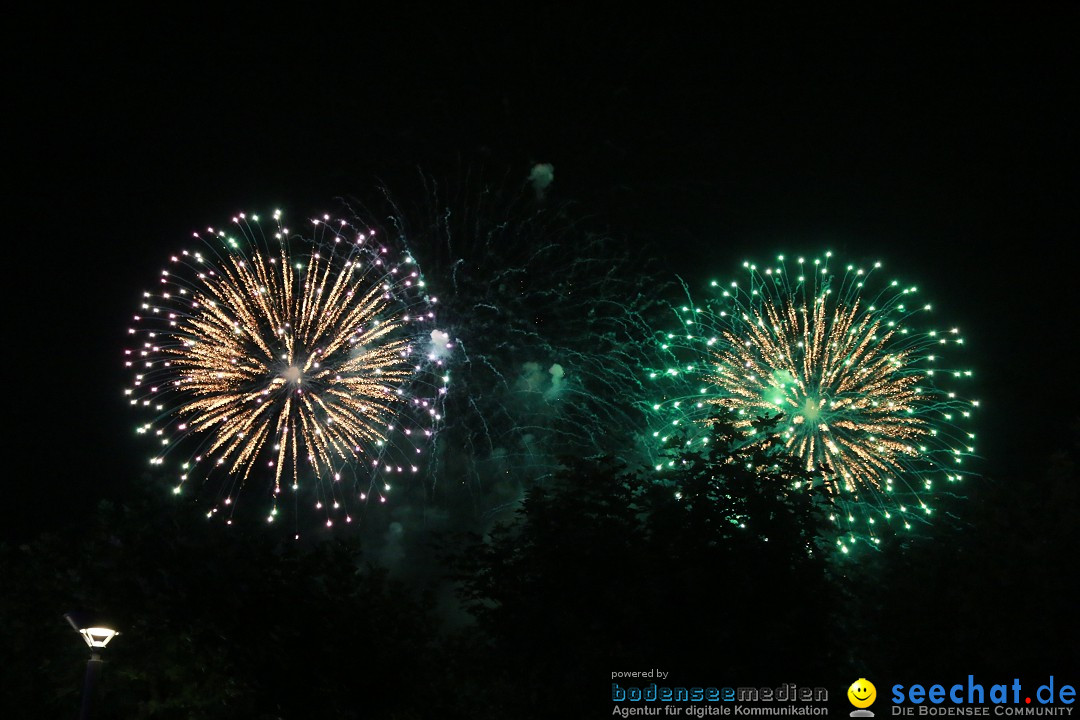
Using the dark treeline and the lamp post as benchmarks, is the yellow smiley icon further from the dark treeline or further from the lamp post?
the lamp post

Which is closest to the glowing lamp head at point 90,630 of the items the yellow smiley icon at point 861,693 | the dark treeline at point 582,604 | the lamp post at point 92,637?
the lamp post at point 92,637

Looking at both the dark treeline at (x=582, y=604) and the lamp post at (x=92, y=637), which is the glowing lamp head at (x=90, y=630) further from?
the dark treeline at (x=582, y=604)

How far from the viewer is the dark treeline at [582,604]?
48.0ft

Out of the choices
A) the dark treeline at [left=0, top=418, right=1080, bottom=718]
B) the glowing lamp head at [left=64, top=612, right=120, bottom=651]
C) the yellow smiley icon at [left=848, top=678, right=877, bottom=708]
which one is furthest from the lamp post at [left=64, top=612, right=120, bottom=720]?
the yellow smiley icon at [left=848, top=678, right=877, bottom=708]

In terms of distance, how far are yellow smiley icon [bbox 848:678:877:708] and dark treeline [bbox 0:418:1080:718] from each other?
46cm

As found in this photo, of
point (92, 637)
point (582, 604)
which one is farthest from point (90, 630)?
point (582, 604)

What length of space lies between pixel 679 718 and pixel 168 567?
10.5 meters

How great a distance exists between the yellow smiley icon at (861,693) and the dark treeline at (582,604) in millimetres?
465

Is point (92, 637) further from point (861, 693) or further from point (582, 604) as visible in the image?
point (861, 693)

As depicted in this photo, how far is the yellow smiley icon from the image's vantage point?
15.7m

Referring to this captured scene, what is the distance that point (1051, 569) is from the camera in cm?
1688

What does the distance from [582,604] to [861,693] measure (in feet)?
17.7

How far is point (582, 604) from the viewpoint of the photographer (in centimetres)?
1553

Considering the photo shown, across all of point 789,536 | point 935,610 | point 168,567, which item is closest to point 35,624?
point 168,567
